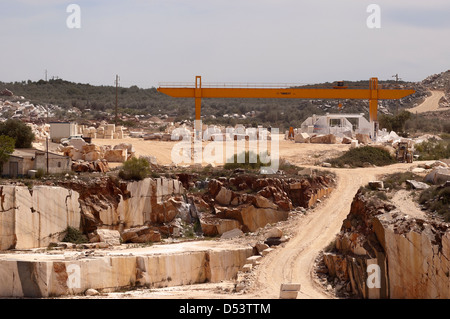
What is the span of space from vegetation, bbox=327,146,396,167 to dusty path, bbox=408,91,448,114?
178ft

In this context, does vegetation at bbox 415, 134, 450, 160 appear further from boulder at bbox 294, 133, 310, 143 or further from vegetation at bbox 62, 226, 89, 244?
vegetation at bbox 62, 226, 89, 244

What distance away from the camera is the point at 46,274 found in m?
30.2

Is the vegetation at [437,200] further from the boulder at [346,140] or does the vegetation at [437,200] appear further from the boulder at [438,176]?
the boulder at [346,140]

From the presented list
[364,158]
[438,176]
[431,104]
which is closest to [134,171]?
[438,176]

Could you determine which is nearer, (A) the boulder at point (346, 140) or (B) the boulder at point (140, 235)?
(B) the boulder at point (140, 235)

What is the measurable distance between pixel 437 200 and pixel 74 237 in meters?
15.3

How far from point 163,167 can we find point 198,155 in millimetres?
6844

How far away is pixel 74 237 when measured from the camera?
127 ft

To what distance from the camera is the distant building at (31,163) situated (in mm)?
41625

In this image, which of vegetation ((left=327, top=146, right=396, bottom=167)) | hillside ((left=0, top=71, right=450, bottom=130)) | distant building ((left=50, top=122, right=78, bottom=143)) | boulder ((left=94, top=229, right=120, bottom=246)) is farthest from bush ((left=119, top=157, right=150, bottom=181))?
hillside ((left=0, top=71, right=450, bottom=130))

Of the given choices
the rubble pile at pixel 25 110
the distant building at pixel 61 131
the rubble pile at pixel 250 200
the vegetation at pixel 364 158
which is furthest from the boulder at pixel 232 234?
the rubble pile at pixel 25 110

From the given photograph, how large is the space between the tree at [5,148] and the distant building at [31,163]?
0.23 metres
